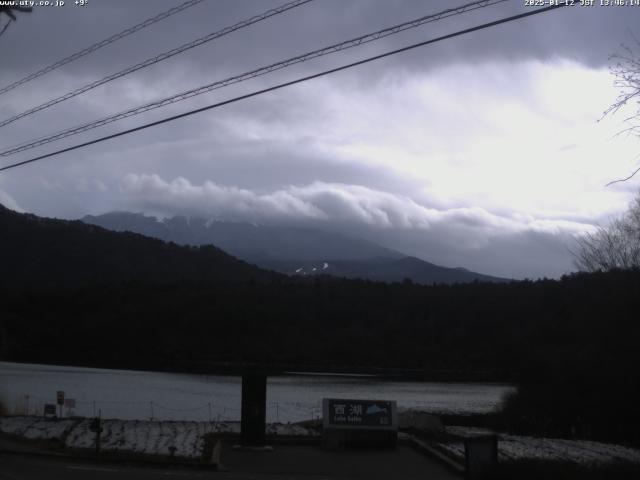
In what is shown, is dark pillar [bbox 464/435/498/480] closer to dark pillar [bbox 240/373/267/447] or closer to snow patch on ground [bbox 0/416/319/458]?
dark pillar [bbox 240/373/267/447]

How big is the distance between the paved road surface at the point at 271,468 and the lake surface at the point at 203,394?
1825 centimetres

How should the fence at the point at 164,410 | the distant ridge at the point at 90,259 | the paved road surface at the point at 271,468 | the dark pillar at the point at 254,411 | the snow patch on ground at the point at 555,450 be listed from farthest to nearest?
the distant ridge at the point at 90,259, the fence at the point at 164,410, the snow patch on ground at the point at 555,450, the dark pillar at the point at 254,411, the paved road surface at the point at 271,468

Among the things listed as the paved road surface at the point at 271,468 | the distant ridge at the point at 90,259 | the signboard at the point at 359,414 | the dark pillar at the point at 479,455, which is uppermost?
the distant ridge at the point at 90,259

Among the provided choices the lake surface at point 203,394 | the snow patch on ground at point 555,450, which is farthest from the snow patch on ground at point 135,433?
the lake surface at point 203,394

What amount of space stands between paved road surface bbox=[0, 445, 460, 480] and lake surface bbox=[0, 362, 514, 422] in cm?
1825

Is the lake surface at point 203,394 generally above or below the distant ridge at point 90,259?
below

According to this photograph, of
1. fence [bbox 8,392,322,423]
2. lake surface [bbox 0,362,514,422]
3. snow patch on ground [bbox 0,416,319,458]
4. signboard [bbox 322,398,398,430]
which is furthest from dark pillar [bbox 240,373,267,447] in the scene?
fence [bbox 8,392,322,423]

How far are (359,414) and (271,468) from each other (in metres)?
4.14

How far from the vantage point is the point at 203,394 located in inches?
2410

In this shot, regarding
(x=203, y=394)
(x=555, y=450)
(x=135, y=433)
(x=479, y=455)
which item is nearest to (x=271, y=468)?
(x=479, y=455)

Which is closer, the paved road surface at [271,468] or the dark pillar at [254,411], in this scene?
the paved road surface at [271,468]

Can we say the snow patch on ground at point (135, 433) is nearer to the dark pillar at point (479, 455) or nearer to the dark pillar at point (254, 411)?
the dark pillar at point (254, 411)

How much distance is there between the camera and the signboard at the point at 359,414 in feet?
81.3

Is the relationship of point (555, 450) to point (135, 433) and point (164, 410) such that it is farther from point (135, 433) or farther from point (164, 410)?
point (164, 410)
